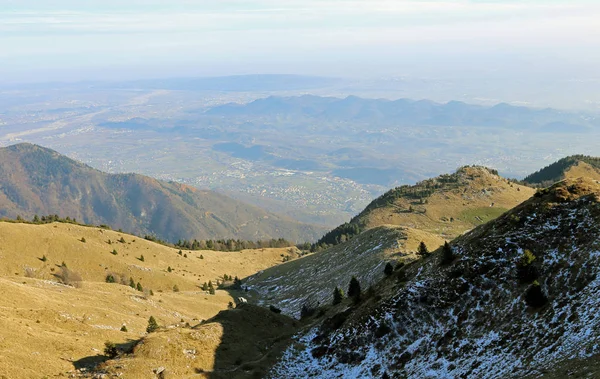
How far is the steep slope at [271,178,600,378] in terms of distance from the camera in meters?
27.8

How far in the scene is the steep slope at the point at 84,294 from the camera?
34.7 meters

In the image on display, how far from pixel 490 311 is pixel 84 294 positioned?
157 feet

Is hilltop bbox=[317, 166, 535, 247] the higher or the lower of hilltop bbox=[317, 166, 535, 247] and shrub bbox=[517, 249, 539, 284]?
the lower

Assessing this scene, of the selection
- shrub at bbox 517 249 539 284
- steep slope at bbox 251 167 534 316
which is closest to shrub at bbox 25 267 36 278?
steep slope at bbox 251 167 534 316

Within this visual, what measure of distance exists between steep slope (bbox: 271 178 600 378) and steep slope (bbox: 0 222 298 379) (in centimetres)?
1665

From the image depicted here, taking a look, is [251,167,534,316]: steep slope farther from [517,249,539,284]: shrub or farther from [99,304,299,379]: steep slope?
[517,249,539,284]: shrub

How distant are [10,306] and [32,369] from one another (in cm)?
1438

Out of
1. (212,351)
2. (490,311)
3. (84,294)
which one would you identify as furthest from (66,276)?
(490,311)

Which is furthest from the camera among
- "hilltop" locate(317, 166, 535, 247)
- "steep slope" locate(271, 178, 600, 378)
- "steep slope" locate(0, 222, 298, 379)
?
"hilltop" locate(317, 166, 535, 247)

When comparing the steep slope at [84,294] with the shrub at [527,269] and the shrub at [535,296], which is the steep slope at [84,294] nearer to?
the shrub at [535,296]

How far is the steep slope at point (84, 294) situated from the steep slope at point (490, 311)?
16651mm

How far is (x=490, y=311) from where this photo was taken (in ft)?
108

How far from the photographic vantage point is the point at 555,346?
86.5ft

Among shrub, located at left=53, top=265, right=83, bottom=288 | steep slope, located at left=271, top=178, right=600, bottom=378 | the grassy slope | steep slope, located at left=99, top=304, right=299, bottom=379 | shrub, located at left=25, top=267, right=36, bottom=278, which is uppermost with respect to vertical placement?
steep slope, located at left=271, top=178, right=600, bottom=378
